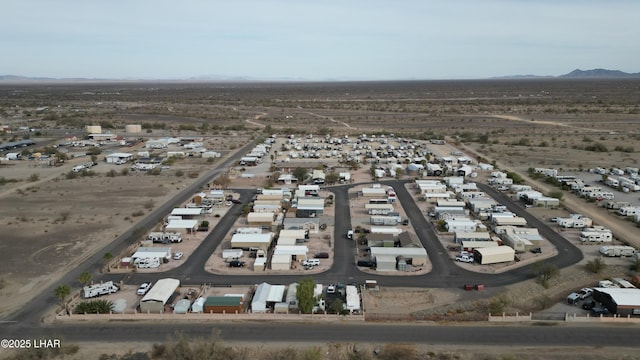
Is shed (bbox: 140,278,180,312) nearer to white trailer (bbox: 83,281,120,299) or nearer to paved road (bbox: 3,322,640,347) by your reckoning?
paved road (bbox: 3,322,640,347)

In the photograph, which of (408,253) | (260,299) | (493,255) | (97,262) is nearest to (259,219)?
(97,262)

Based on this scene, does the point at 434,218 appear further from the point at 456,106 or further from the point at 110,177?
the point at 456,106

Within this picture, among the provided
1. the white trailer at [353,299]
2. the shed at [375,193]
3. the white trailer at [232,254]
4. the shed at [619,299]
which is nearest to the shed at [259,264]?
the white trailer at [232,254]

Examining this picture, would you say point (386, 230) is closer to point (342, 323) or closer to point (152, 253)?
point (342, 323)

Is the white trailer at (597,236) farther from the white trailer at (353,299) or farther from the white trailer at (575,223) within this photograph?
the white trailer at (353,299)

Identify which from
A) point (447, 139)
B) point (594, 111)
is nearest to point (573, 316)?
point (447, 139)

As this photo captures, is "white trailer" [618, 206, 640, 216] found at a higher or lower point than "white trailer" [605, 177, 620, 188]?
lower

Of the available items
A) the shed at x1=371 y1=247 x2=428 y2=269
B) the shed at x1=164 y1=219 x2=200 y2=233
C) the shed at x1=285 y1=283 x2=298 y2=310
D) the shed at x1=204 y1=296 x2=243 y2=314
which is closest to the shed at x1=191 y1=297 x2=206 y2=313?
the shed at x1=204 y1=296 x2=243 y2=314
